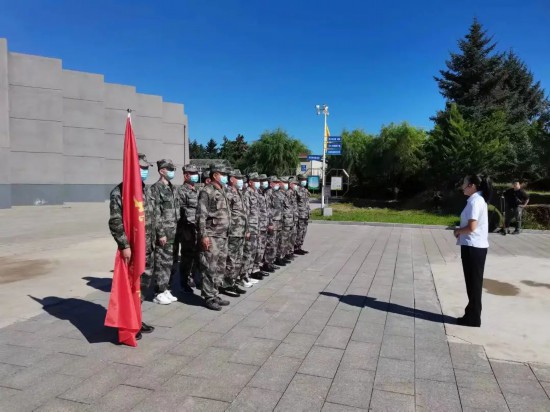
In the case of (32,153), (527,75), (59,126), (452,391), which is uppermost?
(527,75)

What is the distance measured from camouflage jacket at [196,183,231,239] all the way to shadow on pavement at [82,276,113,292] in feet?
6.88

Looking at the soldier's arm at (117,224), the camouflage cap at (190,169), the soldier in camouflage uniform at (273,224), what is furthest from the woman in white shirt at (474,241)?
the camouflage cap at (190,169)

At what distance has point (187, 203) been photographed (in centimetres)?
644

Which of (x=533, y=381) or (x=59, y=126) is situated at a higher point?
(x=59, y=126)

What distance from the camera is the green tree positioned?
5144cm

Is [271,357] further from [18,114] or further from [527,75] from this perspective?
[527,75]

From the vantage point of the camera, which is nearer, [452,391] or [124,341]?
[452,391]

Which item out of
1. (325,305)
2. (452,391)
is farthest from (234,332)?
(452,391)

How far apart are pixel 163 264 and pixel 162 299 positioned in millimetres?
478

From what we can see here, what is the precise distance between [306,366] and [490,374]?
1.63 metres

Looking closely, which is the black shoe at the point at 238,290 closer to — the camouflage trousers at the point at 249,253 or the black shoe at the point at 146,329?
the camouflage trousers at the point at 249,253

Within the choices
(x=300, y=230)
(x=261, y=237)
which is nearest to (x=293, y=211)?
(x=300, y=230)

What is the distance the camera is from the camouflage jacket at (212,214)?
17.5 ft

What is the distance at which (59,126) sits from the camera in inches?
916
